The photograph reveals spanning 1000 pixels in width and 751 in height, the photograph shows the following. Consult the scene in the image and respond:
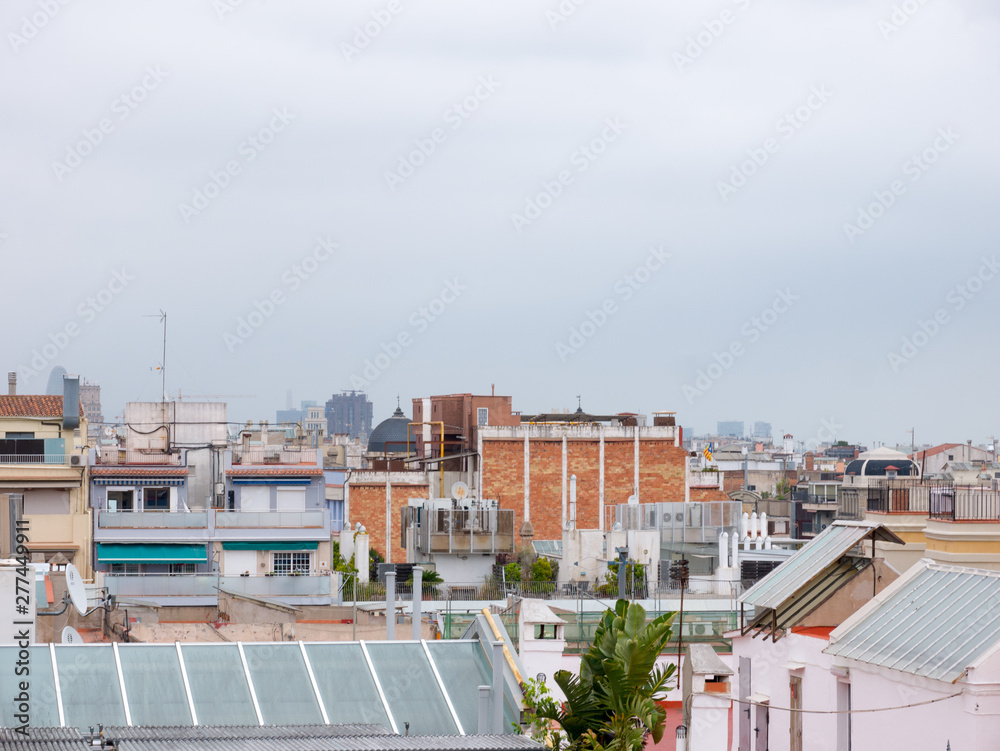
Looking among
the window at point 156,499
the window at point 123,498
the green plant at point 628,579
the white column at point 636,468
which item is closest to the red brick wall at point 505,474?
the white column at point 636,468

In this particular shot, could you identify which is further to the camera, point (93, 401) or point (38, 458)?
point (93, 401)

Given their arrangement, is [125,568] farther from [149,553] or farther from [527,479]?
[527,479]

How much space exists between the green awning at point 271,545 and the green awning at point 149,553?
106 cm

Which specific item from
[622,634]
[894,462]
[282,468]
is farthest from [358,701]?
[894,462]


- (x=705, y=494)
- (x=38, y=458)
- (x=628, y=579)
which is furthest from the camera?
(x=705, y=494)

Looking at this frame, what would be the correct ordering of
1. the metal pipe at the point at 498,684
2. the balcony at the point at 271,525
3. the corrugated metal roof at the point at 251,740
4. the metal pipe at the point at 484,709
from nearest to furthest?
the corrugated metal roof at the point at 251,740, the metal pipe at the point at 484,709, the metal pipe at the point at 498,684, the balcony at the point at 271,525

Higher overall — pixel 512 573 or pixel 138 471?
pixel 138 471

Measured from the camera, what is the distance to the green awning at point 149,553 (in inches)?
1861

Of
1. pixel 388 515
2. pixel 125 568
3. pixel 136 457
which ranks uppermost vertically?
pixel 136 457

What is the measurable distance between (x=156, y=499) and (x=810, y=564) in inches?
1345

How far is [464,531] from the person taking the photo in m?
58.3

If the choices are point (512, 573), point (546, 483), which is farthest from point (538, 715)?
point (546, 483)

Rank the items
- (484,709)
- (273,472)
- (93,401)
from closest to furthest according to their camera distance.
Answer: (484,709) → (273,472) → (93,401)

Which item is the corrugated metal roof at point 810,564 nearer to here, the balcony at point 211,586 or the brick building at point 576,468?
the balcony at point 211,586
